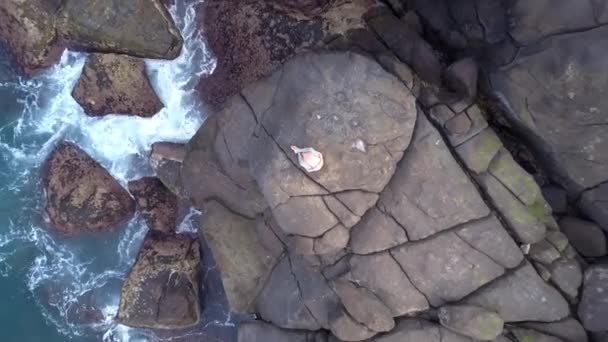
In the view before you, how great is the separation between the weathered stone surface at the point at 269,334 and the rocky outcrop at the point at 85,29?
934cm

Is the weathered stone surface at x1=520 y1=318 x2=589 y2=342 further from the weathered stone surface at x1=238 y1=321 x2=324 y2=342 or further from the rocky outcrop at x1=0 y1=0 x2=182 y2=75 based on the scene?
the rocky outcrop at x1=0 y1=0 x2=182 y2=75

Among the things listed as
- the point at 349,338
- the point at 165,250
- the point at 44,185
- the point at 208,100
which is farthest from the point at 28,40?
the point at 349,338

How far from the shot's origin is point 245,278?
17.3 metres

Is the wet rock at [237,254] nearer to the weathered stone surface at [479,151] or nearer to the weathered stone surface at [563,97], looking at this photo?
the weathered stone surface at [479,151]

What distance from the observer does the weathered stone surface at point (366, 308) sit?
14336mm

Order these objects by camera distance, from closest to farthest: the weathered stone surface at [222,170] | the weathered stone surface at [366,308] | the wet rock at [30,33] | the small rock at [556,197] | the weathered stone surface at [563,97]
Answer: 1. the weathered stone surface at [563,97]
2. the weathered stone surface at [366,308]
3. the small rock at [556,197]
4. the weathered stone surface at [222,170]
5. the wet rock at [30,33]

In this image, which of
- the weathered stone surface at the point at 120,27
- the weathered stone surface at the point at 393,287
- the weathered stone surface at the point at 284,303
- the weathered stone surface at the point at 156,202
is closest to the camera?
the weathered stone surface at the point at 393,287

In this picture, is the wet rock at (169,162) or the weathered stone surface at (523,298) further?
the wet rock at (169,162)

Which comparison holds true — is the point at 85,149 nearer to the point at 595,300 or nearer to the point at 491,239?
the point at 491,239

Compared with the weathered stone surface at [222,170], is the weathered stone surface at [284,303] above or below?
below

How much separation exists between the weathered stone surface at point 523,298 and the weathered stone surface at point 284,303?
464cm

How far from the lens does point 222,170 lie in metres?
17.1

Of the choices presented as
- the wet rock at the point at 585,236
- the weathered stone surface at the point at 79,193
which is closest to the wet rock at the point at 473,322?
the wet rock at the point at 585,236

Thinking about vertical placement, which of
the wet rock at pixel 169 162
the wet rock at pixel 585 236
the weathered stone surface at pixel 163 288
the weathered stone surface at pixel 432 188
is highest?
the weathered stone surface at pixel 432 188
